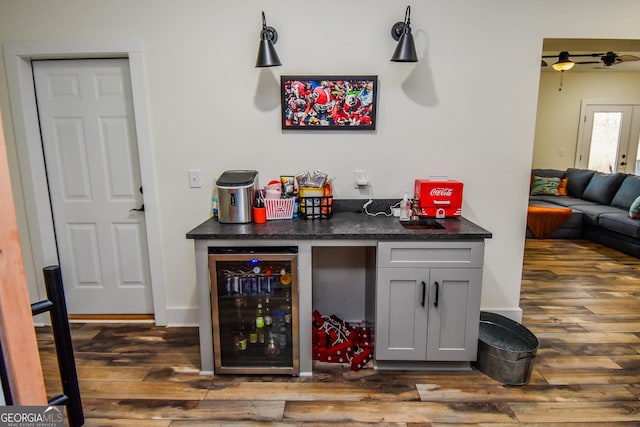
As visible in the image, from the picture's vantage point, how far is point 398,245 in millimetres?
2104

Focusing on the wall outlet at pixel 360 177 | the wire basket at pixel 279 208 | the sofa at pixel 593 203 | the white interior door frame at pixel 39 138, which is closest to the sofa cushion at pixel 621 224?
the sofa at pixel 593 203

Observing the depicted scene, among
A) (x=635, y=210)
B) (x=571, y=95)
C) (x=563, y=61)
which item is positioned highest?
(x=563, y=61)

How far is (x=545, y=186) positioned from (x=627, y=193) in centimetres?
119

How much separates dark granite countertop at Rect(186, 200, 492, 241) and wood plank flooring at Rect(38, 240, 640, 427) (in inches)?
33.8

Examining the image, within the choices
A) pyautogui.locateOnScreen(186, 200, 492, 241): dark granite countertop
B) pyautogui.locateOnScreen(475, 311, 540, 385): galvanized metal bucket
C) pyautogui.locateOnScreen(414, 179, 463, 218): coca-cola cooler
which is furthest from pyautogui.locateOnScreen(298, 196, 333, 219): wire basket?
pyautogui.locateOnScreen(475, 311, 540, 385): galvanized metal bucket

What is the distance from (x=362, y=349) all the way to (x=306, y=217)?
0.93 m

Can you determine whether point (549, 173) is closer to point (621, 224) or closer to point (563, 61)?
point (621, 224)

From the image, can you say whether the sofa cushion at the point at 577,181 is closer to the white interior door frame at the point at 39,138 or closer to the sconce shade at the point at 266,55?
the sconce shade at the point at 266,55

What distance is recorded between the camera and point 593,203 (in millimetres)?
5504

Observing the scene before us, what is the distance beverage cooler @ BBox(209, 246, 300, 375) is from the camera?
83.5 inches

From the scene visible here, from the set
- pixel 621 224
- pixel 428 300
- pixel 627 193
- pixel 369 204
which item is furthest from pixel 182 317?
pixel 627 193

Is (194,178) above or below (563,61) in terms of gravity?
below

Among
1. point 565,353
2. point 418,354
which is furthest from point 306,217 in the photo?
point 565,353

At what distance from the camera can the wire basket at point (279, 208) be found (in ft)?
7.88
